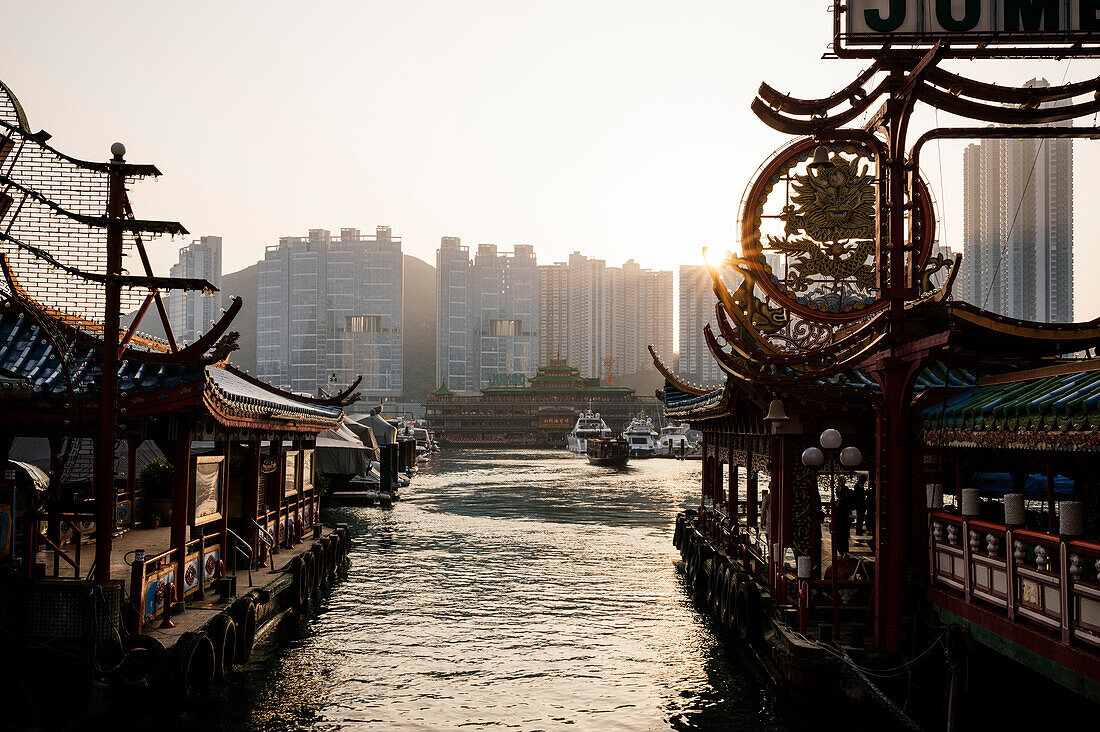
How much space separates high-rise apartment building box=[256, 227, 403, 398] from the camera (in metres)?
162

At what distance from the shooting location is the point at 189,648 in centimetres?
1131

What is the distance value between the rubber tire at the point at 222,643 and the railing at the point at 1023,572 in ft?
30.6

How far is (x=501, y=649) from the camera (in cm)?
1600

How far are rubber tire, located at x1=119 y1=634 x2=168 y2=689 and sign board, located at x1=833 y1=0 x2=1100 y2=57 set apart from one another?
11.5 m

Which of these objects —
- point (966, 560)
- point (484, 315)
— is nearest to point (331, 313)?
point (484, 315)

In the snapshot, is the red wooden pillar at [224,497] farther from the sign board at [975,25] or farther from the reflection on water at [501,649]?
the sign board at [975,25]

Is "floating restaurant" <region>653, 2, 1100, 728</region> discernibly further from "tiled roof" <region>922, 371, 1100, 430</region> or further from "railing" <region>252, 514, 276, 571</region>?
"railing" <region>252, 514, 276, 571</region>

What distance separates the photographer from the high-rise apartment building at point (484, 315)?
171250 millimetres

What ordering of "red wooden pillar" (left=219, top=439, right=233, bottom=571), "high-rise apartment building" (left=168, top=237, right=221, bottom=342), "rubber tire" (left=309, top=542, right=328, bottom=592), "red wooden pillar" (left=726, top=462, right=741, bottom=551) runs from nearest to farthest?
"red wooden pillar" (left=219, top=439, right=233, bottom=571)
"red wooden pillar" (left=726, top=462, right=741, bottom=551)
"rubber tire" (left=309, top=542, right=328, bottom=592)
"high-rise apartment building" (left=168, top=237, right=221, bottom=342)

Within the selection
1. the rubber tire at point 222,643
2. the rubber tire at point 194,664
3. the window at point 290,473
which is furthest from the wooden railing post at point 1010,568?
the window at point 290,473

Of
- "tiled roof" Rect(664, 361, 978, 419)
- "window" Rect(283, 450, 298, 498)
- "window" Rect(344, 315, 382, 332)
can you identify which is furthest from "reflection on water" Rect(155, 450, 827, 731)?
"window" Rect(344, 315, 382, 332)

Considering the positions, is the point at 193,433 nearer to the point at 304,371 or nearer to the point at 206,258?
the point at 304,371

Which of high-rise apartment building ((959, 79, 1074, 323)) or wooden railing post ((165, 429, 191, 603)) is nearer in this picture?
wooden railing post ((165, 429, 191, 603))

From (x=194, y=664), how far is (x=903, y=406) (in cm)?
955
